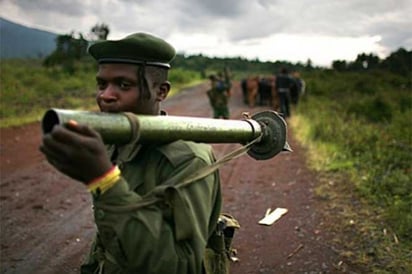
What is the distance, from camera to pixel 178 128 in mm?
1556

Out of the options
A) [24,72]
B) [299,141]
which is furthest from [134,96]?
[24,72]

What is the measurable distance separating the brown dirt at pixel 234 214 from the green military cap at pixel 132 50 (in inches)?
105

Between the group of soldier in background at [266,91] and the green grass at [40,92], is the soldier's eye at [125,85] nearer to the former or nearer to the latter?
the green grass at [40,92]

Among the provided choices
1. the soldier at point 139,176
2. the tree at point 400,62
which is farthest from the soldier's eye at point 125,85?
the tree at point 400,62

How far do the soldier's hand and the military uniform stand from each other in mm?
95

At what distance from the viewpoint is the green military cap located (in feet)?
5.28

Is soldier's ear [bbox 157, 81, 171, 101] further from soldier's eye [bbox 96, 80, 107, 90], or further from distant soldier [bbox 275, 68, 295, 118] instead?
distant soldier [bbox 275, 68, 295, 118]

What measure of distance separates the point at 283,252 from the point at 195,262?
115 inches

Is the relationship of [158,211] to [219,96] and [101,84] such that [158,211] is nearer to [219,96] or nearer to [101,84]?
[101,84]

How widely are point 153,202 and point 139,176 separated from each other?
206 millimetres

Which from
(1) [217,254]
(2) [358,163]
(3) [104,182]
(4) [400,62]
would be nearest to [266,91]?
(2) [358,163]

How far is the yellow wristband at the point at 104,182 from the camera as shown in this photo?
50.0 inches

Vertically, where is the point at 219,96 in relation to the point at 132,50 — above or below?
below

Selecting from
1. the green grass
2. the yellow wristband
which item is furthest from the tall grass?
the green grass
